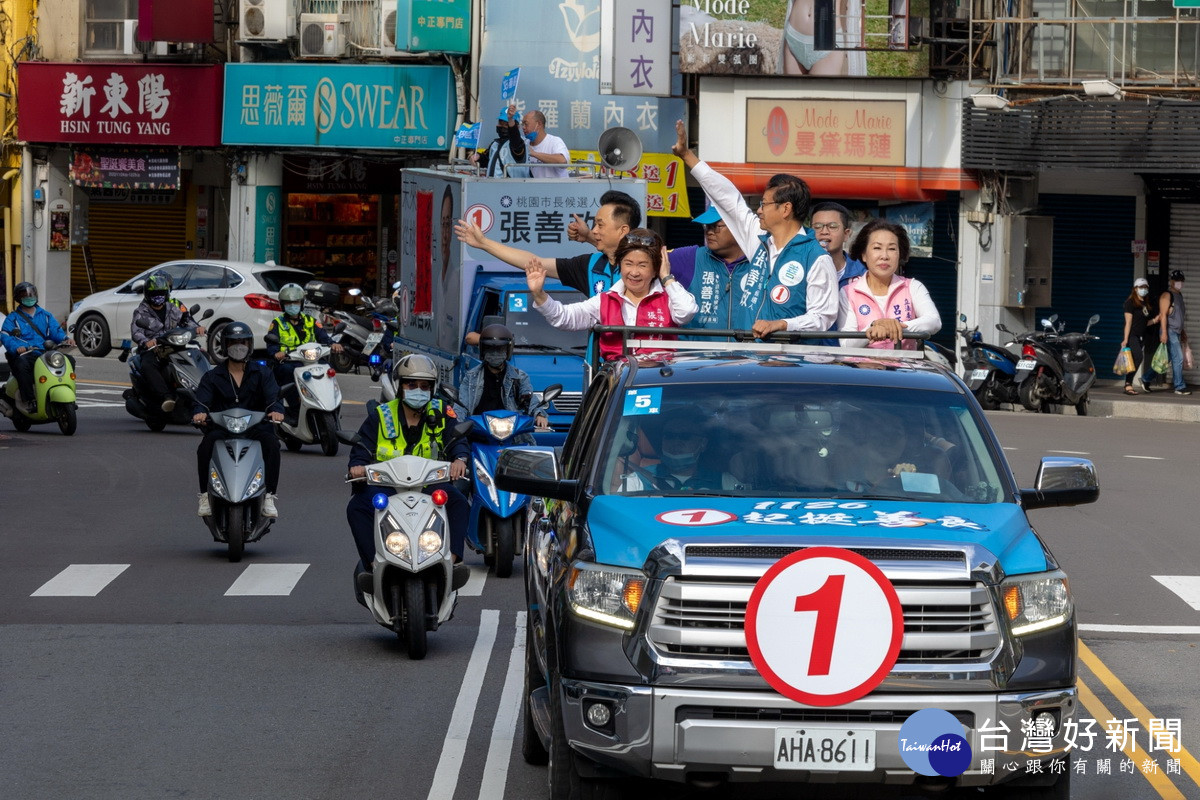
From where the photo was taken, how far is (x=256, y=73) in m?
33.7

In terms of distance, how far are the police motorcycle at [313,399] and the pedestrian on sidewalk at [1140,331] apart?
43.9 ft

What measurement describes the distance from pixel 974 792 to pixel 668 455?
5.06ft

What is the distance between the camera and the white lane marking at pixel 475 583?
464 inches

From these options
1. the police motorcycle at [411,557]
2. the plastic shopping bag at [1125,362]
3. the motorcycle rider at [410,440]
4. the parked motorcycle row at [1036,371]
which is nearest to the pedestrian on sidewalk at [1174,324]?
the plastic shopping bag at [1125,362]

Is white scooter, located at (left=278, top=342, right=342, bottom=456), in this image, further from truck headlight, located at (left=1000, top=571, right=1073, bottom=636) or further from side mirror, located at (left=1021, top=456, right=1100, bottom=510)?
truck headlight, located at (left=1000, top=571, right=1073, bottom=636)

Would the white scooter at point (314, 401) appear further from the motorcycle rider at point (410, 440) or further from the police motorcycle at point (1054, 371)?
the police motorcycle at point (1054, 371)

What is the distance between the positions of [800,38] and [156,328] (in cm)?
1349

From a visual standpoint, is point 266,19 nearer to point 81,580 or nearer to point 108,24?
point 108,24

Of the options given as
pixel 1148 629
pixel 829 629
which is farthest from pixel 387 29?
pixel 829 629

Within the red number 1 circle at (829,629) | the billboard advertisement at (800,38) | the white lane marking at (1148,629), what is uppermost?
the billboard advertisement at (800,38)

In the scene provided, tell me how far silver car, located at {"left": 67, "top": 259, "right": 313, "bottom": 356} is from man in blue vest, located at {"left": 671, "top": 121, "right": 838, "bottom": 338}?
2054 cm

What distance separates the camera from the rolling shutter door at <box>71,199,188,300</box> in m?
37.6

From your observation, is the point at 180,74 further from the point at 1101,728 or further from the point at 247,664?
the point at 1101,728

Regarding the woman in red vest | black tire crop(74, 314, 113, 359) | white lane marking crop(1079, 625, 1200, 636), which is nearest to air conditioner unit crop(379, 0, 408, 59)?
black tire crop(74, 314, 113, 359)
